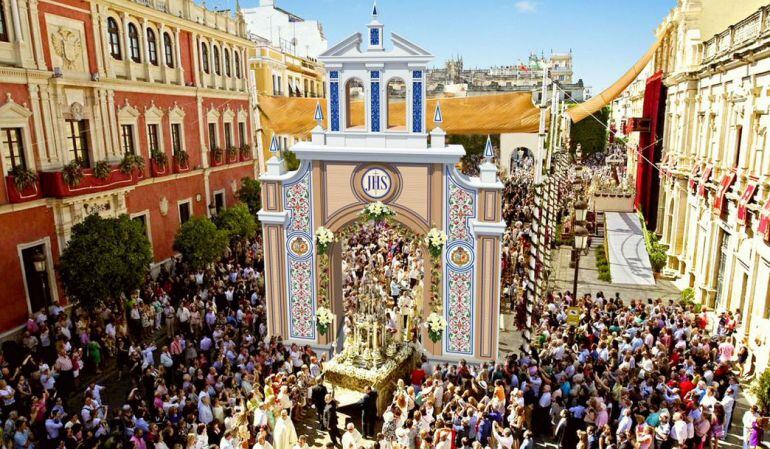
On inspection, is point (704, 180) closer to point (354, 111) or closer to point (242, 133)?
point (354, 111)

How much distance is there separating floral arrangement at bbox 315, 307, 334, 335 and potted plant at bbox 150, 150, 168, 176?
11297mm

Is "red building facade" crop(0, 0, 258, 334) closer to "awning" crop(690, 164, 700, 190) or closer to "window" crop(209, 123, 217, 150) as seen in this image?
"window" crop(209, 123, 217, 150)

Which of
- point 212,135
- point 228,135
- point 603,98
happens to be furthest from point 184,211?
point 603,98

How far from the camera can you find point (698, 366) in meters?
13.2

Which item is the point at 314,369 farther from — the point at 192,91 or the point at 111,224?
the point at 192,91

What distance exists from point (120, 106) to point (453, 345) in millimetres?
14863

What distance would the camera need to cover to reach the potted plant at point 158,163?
22125 millimetres

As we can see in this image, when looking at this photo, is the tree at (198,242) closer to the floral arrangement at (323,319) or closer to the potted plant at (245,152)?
the floral arrangement at (323,319)

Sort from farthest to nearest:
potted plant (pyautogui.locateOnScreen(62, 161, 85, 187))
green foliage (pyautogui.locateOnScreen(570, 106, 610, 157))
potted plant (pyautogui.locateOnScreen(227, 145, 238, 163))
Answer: green foliage (pyautogui.locateOnScreen(570, 106, 610, 157)) < potted plant (pyautogui.locateOnScreen(227, 145, 238, 163)) < potted plant (pyautogui.locateOnScreen(62, 161, 85, 187))

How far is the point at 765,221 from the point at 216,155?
2174cm

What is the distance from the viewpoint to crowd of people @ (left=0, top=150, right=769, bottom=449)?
404 inches

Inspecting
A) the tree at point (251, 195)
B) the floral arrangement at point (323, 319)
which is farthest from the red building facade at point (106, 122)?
the floral arrangement at point (323, 319)

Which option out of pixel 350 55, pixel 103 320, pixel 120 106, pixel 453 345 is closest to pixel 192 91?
pixel 120 106

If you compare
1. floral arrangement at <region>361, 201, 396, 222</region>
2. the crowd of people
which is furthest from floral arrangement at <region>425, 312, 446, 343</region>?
floral arrangement at <region>361, 201, 396, 222</region>
